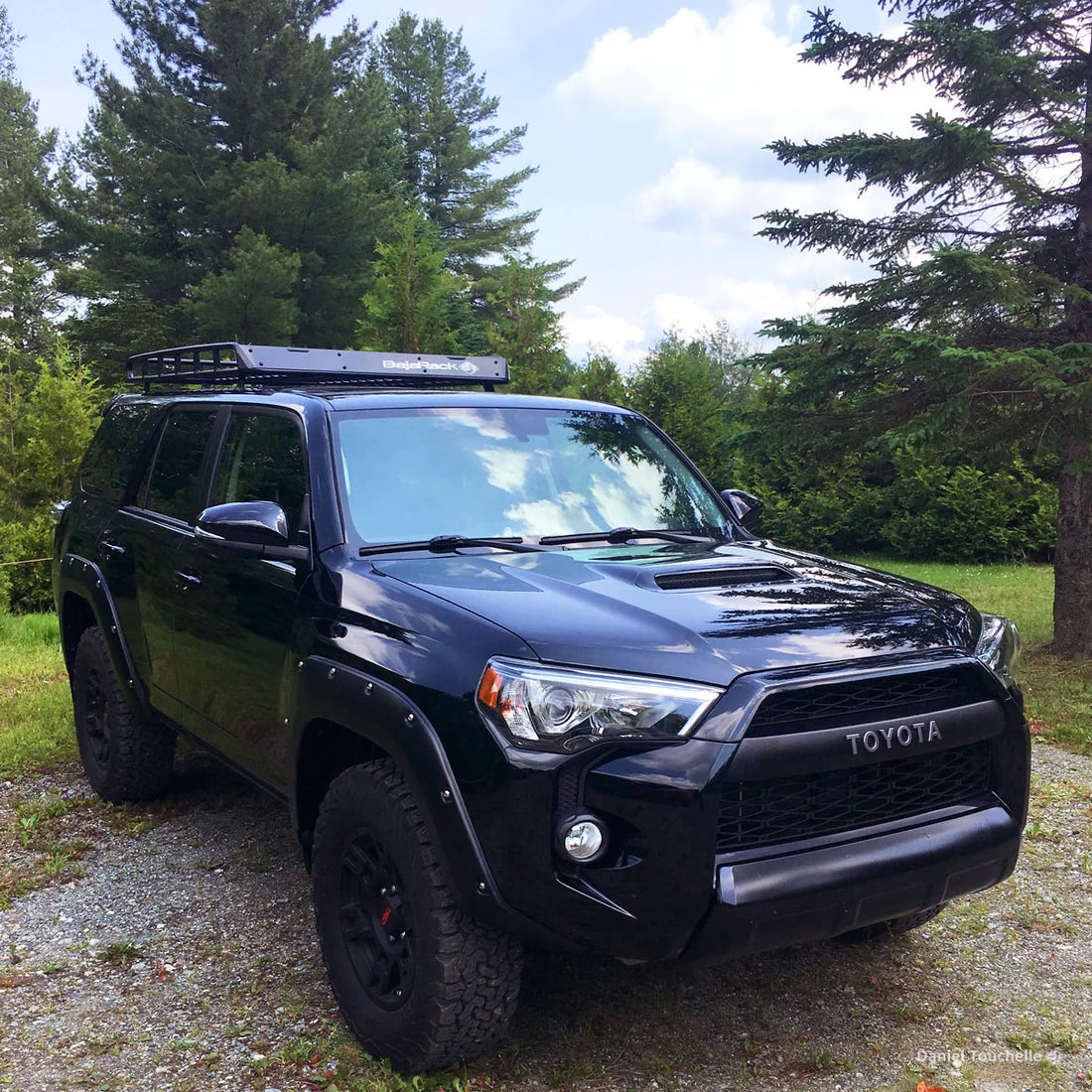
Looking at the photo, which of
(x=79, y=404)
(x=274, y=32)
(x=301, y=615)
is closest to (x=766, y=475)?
(x=79, y=404)

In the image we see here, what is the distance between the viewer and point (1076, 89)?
367 inches

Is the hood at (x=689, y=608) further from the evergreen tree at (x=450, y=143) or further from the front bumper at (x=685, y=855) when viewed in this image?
the evergreen tree at (x=450, y=143)

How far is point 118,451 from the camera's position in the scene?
5.50 m

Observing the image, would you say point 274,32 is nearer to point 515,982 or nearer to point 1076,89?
point 1076,89

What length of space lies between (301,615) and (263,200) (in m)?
20.9

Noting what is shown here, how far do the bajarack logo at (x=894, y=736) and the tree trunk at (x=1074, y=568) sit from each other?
7143 millimetres

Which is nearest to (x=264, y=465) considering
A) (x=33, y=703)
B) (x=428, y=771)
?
(x=428, y=771)

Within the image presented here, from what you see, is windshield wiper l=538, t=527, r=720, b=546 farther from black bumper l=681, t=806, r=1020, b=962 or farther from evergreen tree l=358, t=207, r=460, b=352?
evergreen tree l=358, t=207, r=460, b=352

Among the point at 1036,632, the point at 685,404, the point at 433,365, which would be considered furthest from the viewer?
the point at 685,404

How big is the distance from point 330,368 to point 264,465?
116 cm

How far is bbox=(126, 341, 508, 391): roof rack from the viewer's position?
4.86 meters

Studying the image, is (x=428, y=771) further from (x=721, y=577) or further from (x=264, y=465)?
(x=264, y=465)

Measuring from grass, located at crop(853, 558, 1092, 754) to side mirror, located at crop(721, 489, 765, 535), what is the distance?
11.5 ft

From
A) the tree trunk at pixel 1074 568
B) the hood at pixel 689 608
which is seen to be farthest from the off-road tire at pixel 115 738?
the tree trunk at pixel 1074 568
